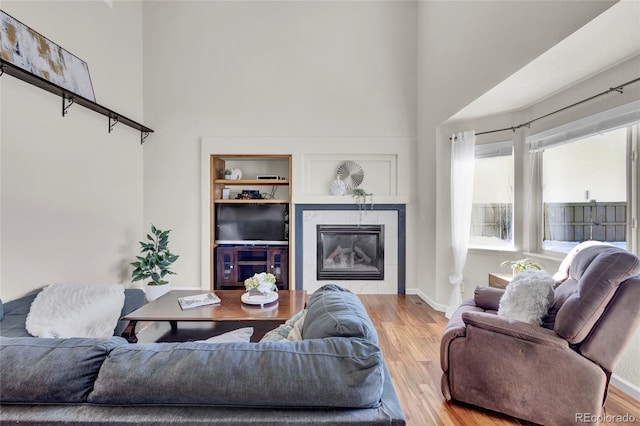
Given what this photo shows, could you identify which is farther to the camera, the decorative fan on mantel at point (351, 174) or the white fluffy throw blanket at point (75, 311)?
the decorative fan on mantel at point (351, 174)

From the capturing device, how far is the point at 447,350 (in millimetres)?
1893

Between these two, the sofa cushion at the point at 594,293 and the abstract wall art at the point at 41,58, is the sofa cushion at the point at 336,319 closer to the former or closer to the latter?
the sofa cushion at the point at 594,293

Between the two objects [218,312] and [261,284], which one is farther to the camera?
[261,284]

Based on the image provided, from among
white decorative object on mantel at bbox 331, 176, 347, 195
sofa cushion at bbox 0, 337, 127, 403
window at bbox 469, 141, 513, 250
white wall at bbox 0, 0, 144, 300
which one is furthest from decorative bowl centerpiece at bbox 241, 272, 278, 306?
window at bbox 469, 141, 513, 250

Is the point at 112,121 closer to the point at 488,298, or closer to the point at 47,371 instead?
the point at 47,371

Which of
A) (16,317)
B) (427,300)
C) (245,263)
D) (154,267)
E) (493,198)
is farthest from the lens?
(245,263)

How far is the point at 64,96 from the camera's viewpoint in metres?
2.72

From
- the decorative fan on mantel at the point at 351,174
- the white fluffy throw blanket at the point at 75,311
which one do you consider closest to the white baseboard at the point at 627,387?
the decorative fan on mantel at the point at 351,174

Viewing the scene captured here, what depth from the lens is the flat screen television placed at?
14.2ft

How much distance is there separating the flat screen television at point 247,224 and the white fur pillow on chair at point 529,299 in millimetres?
2998

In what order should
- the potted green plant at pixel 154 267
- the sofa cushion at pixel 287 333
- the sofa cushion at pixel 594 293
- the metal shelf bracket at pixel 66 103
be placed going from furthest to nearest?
1. the potted green plant at pixel 154 267
2. the metal shelf bracket at pixel 66 103
3. the sofa cushion at pixel 594 293
4. the sofa cushion at pixel 287 333

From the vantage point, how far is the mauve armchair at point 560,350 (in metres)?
1.53

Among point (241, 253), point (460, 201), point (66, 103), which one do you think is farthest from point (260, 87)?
point (460, 201)

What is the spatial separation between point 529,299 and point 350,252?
269 centimetres
